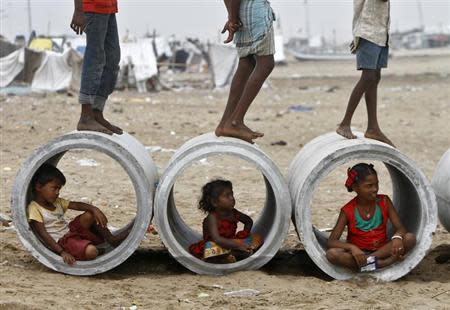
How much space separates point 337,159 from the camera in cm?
592

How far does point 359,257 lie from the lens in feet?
19.5

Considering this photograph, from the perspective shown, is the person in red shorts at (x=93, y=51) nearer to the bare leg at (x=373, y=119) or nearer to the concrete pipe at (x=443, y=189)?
the bare leg at (x=373, y=119)

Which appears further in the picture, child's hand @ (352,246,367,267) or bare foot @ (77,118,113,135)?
bare foot @ (77,118,113,135)

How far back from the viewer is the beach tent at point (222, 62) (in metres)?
33.5

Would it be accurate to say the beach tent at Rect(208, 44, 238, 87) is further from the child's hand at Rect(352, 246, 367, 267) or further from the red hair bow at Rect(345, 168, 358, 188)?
the child's hand at Rect(352, 246, 367, 267)

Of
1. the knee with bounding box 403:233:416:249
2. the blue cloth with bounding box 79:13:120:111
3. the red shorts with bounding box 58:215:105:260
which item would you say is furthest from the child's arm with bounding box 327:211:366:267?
the blue cloth with bounding box 79:13:120:111

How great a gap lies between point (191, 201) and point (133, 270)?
2.77m

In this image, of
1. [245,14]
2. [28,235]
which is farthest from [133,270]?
[245,14]

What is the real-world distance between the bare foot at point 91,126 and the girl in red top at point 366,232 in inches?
73.8

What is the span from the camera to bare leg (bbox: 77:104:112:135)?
20.6 ft

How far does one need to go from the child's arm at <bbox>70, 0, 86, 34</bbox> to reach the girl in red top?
231 centimetres

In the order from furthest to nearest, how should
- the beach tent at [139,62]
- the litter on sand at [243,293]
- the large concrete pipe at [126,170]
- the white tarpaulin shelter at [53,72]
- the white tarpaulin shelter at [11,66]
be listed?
the beach tent at [139,62]
the white tarpaulin shelter at [11,66]
the white tarpaulin shelter at [53,72]
the large concrete pipe at [126,170]
the litter on sand at [243,293]

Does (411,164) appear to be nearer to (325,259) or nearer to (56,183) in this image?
(325,259)

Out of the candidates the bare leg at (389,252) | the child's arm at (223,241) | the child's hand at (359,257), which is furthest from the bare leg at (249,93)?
the bare leg at (389,252)
